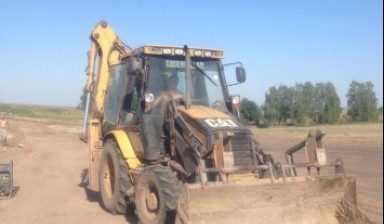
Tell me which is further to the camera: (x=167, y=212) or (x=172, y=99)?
(x=172, y=99)

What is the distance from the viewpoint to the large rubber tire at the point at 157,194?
6.44m

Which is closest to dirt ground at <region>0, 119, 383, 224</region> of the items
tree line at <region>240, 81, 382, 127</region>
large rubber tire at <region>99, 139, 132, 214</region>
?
large rubber tire at <region>99, 139, 132, 214</region>

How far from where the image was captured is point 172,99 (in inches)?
300

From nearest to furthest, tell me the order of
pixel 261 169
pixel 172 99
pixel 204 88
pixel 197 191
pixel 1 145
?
pixel 197 191 → pixel 261 169 → pixel 172 99 → pixel 204 88 → pixel 1 145

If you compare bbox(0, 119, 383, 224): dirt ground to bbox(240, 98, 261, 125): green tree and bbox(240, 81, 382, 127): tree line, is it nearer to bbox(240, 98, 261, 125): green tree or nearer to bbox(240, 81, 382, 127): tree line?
bbox(240, 98, 261, 125): green tree

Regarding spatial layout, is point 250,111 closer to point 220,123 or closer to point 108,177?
point 108,177

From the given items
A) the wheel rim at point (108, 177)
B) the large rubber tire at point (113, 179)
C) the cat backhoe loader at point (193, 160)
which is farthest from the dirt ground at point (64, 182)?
the cat backhoe loader at point (193, 160)

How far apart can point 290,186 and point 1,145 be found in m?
17.2

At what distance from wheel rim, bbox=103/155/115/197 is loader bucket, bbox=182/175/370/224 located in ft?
10.4

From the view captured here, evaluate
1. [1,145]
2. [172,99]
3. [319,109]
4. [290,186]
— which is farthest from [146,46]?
[319,109]

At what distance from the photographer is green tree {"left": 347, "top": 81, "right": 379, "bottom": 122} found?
5922 centimetres

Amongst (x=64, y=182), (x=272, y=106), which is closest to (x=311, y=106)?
(x=272, y=106)

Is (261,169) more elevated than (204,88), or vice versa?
(204,88)

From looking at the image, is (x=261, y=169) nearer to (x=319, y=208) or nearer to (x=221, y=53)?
(x=319, y=208)
